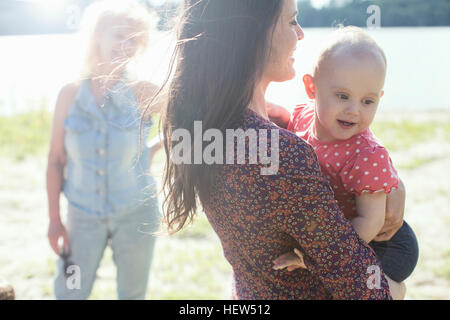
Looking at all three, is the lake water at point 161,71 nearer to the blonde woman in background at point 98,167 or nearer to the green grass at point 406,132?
the blonde woman in background at point 98,167

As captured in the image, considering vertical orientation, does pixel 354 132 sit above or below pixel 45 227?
above

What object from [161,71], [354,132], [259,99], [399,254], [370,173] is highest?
[161,71]

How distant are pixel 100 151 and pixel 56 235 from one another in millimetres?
520

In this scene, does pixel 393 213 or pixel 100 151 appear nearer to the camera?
pixel 393 213

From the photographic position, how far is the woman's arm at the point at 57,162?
2.58 m

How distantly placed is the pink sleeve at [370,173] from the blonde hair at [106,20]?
1.53 metres

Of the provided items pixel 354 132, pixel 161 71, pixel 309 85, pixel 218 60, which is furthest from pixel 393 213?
pixel 161 71

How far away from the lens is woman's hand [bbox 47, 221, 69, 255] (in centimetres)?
255

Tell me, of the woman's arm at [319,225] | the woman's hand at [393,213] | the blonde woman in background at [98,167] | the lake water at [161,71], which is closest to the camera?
the woman's arm at [319,225]

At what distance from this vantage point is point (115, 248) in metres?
2.63

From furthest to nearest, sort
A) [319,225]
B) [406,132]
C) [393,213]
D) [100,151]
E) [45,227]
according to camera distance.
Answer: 1. [406,132]
2. [45,227]
3. [100,151]
4. [393,213]
5. [319,225]

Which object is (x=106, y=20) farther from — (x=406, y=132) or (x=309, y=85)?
(x=406, y=132)

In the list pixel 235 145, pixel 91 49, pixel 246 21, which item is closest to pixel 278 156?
pixel 235 145

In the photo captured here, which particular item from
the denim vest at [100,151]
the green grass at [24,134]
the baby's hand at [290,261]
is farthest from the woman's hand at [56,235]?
the green grass at [24,134]
